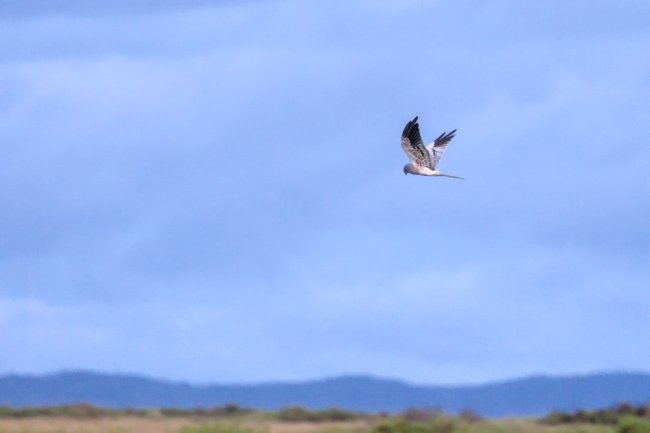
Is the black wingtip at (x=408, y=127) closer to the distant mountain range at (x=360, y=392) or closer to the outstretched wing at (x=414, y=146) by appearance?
the outstretched wing at (x=414, y=146)

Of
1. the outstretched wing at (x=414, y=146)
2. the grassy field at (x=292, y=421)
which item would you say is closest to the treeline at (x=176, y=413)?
the grassy field at (x=292, y=421)

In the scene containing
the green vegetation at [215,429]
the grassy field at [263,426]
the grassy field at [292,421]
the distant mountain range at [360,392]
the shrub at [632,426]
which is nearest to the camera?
the green vegetation at [215,429]

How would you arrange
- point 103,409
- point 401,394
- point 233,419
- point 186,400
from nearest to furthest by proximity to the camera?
point 233,419
point 103,409
point 186,400
point 401,394

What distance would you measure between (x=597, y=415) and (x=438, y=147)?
5272mm

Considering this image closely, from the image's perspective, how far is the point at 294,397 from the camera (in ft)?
434

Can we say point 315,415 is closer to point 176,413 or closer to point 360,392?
point 176,413

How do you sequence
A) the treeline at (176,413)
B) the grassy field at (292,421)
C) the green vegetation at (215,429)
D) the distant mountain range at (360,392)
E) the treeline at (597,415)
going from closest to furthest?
1. the green vegetation at (215,429)
2. the grassy field at (292,421)
3. the treeline at (597,415)
4. the treeline at (176,413)
5. the distant mountain range at (360,392)

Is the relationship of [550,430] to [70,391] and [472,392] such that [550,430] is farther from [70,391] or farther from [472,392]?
[472,392]

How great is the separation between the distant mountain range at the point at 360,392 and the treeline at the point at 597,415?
7368 cm

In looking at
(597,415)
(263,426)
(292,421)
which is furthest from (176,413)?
(597,415)

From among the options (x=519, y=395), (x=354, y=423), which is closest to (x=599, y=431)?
(x=354, y=423)

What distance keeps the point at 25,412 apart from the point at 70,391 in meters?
84.6

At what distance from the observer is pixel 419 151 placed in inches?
1246

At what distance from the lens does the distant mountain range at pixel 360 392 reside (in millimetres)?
116062
